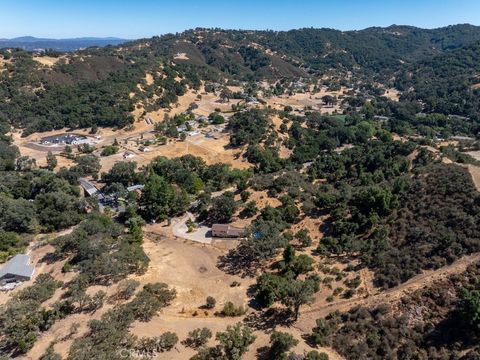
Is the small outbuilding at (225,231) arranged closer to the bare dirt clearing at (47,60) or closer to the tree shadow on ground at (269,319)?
the tree shadow on ground at (269,319)

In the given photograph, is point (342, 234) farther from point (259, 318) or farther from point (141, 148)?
point (141, 148)

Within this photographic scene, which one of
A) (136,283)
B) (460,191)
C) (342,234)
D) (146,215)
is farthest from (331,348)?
(146,215)

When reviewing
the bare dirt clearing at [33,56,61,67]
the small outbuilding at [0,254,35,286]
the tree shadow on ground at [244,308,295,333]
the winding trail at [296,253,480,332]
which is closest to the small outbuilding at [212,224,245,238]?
the tree shadow on ground at [244,308,295,333]

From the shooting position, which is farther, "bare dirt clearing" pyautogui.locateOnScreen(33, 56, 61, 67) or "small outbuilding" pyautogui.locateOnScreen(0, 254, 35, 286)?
"bare dirt clearing" pyautogui.locateOnScreen(33, 56, 61, 67)

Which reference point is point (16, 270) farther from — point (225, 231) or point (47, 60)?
point (47, 60)

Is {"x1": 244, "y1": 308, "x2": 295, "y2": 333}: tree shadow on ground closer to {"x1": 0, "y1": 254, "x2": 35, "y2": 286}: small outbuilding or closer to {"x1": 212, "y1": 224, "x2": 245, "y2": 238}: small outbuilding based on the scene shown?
{"x1": 212, "y1": 224, "x2": 245, "y2": 238}: small outbuilding

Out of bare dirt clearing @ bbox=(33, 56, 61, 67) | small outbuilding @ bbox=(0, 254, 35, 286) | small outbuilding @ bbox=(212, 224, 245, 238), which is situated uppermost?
bare dirt clearing @ bbox=(33, 56, 61, 67)

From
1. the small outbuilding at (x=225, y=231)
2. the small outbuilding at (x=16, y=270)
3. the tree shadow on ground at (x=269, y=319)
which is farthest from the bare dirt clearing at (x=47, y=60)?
the tree shadow on ground at (x=269, y=319)

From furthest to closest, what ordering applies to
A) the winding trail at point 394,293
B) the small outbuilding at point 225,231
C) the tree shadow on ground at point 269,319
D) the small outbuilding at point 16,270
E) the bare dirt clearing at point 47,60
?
the bare dirt clearing at point 47,60 < the small outbuilding at point 225,231 < the small outbuilding at point 16,270 < the winding trail at point 394,293 < the tree shadow on ground at point 269,319
